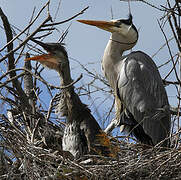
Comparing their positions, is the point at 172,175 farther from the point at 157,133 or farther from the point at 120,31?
the point at 120,31

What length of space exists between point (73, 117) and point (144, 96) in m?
0.89

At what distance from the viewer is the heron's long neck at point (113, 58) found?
202 inches

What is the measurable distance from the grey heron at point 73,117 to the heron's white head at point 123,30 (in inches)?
29.2

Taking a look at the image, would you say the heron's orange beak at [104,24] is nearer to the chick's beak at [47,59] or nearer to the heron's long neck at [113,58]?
the heron's long neck at [113,58]

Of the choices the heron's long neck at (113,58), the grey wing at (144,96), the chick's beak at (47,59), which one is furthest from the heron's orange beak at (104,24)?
the chick's beak at (47,59)

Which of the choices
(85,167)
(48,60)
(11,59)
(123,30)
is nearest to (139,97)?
(123,30)

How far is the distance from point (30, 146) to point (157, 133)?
5.73ft

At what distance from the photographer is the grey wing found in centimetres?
474

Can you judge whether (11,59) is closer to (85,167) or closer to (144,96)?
(85,167)

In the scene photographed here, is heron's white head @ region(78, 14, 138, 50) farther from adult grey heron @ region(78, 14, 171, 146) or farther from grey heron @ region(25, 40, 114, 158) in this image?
grey heron @ region(25, 40, 114, 158)

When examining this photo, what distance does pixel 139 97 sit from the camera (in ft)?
15.7

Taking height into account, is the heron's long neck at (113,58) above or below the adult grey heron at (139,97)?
above

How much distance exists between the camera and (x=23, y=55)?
4.85 meters

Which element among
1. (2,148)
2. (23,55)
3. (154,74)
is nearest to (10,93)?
(23,55)
